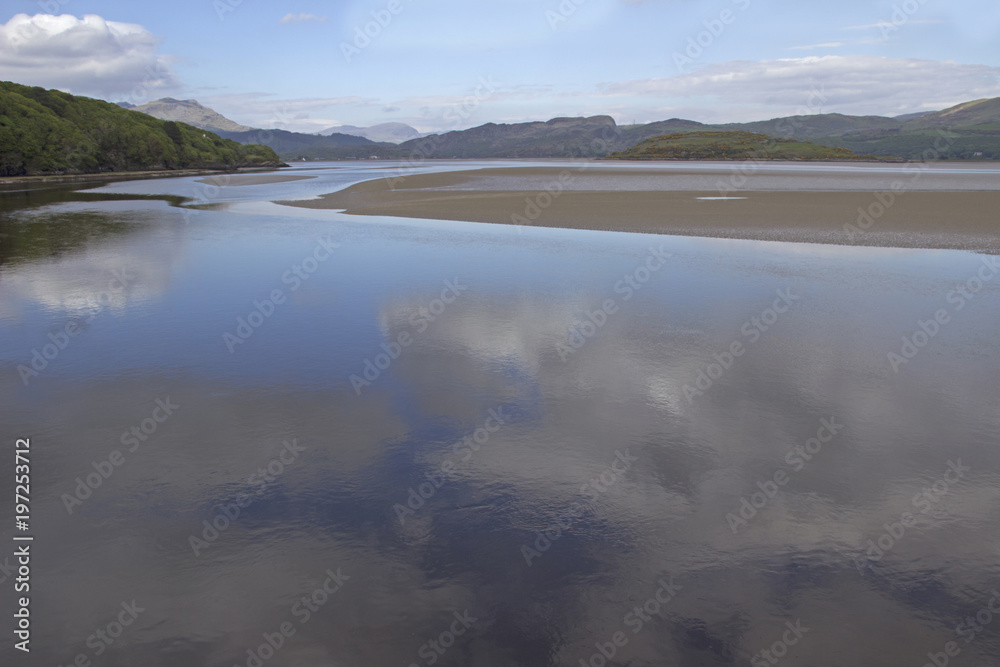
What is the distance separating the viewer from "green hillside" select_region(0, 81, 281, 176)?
7850 centimetres

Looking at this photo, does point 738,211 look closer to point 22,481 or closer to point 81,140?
point 22,481

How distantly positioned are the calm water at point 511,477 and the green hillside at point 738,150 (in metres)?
131

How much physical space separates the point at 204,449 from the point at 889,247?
22.1 metres

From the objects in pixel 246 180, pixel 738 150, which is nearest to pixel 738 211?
pixel 246 180

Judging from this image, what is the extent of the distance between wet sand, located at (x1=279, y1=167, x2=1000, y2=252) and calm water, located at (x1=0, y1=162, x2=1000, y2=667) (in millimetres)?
10203

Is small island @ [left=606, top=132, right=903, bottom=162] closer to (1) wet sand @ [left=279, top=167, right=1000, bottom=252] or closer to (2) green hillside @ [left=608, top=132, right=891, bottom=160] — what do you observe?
(2) green hillside @ [left=608, top=132, right=891, bottom=160]

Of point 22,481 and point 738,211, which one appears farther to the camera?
point 738,211

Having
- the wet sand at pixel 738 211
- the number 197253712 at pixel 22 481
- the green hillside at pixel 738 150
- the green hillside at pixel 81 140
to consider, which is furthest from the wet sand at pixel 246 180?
the green hillside at pixel 738 150

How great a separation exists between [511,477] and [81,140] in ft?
344

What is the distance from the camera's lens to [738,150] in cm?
13750

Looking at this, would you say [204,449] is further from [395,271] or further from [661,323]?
[395,271]

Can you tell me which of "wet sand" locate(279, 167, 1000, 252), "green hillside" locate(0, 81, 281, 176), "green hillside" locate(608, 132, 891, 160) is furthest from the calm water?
"green hillside" locate(608, 132, 891, 160)

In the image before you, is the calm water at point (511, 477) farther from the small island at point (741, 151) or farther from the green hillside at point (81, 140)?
the small island at point (741, 151)

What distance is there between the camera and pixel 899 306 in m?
13.4
